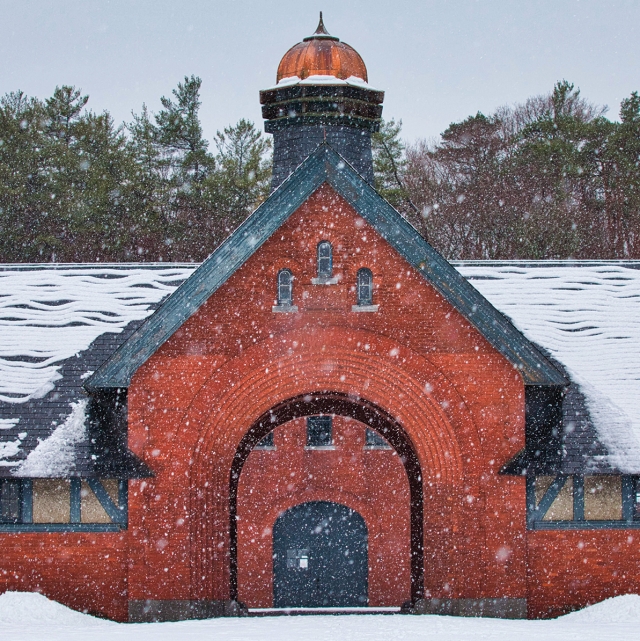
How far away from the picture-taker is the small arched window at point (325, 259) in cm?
1642

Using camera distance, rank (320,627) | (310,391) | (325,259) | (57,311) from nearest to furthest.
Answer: (320,627)
(325,259)
(310,391)
(57,311)

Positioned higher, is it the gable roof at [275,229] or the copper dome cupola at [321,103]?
the copper dome cupola at [321,103]

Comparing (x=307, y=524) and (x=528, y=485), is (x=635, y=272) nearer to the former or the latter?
(x=528, y=485)

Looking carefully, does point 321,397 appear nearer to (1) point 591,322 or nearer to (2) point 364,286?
(2) point 364,286

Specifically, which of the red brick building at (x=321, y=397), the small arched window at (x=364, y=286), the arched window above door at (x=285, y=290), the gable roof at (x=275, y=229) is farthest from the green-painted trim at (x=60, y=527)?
the small arched window at (x=364, y=286)

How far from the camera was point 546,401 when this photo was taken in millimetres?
16891

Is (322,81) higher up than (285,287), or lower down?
higher up

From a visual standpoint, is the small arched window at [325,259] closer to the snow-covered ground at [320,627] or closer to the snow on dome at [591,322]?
the snow on dome at [591,322]

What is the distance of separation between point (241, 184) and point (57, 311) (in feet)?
69.6

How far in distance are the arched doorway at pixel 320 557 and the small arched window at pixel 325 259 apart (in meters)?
9.85

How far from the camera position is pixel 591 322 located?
19125 millimetres

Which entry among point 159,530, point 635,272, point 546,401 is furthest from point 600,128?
point 159,530

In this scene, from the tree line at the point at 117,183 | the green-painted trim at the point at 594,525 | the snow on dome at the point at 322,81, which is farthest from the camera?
the tree line at the point at 117,183

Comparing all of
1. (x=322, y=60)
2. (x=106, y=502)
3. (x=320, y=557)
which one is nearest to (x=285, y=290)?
(x=106, y=502)
